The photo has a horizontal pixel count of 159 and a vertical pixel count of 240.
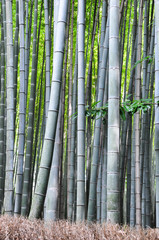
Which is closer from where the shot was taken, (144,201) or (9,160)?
(9,160)

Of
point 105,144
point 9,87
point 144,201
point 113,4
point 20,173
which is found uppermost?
point 113,4

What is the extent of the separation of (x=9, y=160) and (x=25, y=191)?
1207mm

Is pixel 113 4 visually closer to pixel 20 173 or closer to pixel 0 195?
pixel 20 173

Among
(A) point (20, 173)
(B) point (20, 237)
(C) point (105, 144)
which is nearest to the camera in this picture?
(B) point (20, 237)

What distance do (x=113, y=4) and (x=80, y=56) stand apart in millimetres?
713

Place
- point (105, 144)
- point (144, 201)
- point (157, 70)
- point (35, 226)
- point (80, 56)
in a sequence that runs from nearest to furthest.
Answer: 1. point (35, 226)
2. point (157, 70)
3. point (80, 56)
4. point (105, 144)
5. point (144, 201)

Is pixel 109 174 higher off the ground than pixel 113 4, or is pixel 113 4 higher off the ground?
pixel 113 4

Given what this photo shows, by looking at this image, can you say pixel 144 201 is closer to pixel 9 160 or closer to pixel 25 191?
pixel 25 191

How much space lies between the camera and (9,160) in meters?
3.37

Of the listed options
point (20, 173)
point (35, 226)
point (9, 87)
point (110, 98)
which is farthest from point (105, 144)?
point (35, 226)

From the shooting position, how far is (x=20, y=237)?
2.10 meters

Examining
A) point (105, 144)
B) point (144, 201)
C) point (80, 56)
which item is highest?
point (80, 56)

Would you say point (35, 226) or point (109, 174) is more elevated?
point (109, 174)

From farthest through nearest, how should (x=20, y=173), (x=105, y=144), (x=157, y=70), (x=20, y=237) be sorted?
1. (x=105, y=144)
2. (x=20, y=173)
3. (x=157, y=70)
4. (x=20, y=237)
